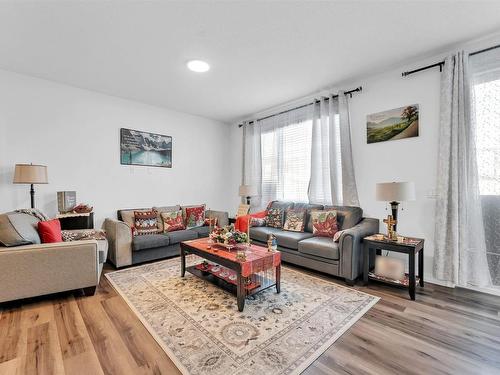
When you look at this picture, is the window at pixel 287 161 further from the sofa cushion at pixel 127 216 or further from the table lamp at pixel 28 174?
the table lamp at pixel 28 174

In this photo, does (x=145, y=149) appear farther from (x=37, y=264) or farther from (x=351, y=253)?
(x=351, y=253)

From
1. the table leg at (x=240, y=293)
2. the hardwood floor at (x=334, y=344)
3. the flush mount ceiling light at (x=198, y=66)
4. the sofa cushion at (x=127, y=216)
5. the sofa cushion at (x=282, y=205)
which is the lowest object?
the hardwood floor at (x=334, y=344)

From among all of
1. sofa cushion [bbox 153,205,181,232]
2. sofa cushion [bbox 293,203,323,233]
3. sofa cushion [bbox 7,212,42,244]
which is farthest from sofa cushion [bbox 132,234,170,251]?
sofa cushion [bbox 293,203,323,233]

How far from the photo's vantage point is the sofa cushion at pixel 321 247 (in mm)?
2910

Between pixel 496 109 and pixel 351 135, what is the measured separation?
155 cm

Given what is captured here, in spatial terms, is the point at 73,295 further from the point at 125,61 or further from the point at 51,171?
the point at 125,61

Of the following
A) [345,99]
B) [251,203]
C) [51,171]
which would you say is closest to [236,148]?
[251,203]

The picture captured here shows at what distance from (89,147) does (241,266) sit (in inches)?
127

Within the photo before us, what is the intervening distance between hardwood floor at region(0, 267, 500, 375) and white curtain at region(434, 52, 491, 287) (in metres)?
0.30

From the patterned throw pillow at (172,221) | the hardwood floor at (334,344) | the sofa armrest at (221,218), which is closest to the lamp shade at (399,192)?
the hardwood floor at (334,344)

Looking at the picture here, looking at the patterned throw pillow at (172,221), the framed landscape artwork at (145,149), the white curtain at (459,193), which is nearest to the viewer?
the white curtain at (459,193)

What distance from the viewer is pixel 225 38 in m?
2.51

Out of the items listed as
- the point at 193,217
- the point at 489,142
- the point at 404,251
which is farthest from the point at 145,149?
the point at 489,142

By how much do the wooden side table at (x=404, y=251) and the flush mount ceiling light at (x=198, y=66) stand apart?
9.45ft
